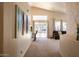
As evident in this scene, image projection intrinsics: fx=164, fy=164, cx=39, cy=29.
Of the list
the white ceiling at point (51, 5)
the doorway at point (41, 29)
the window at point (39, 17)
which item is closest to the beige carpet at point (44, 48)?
the doorway at point (41, 29)

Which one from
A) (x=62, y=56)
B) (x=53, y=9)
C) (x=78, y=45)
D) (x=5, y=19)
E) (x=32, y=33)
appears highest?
(x=53, y=9)

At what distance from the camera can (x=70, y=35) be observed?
258cm

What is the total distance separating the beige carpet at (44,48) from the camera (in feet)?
8.32

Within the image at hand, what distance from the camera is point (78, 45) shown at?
249cm

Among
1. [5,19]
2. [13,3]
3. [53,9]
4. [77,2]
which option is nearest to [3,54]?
[5,19]

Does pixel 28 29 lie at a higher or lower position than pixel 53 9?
lower

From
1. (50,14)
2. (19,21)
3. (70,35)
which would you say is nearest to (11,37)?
(19,21)

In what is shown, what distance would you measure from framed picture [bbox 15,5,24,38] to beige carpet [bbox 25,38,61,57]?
0.30m

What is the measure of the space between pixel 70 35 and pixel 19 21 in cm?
85

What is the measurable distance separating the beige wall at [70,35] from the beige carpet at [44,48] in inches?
4.1

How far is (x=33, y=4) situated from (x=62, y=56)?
919 mm

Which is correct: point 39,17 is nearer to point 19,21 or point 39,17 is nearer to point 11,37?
point 19,21

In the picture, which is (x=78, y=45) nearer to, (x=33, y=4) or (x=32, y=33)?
(x=32, y=33)

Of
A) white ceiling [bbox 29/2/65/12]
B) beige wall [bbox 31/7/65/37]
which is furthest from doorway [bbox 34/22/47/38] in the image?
white ceiling [bbox 29/2/65/12]
